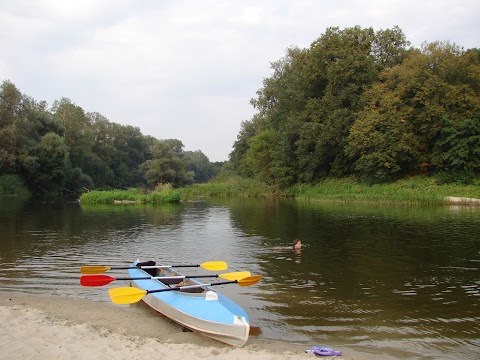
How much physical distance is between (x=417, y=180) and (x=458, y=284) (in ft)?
119

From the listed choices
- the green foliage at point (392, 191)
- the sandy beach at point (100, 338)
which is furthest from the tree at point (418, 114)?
the sandy beach at point (100, 338)

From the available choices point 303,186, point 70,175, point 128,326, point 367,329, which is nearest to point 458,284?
point 367,329

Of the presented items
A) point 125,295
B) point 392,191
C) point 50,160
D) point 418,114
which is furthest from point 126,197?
point 125,295

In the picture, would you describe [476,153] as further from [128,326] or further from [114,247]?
[128,326]

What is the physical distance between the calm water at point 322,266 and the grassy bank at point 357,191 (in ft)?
37.4

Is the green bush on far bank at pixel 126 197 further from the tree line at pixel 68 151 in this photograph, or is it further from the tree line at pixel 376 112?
Answer: the tree line at pixel 68 151

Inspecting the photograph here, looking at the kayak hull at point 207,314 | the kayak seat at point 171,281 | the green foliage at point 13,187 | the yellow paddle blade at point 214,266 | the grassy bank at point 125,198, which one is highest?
the green foliage at point 13,187

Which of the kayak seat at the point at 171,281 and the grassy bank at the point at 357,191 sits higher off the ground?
the grassy bank at the point at 357,191

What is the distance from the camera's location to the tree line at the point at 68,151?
209 feet

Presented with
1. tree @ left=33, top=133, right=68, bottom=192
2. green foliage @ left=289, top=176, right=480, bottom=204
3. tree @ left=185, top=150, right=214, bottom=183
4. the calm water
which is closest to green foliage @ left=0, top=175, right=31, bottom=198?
tree @ left=33, top=133, right=68, bottom=192

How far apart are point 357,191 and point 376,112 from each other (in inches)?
346

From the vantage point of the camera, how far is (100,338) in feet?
27.0

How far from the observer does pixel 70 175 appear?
2906 inches

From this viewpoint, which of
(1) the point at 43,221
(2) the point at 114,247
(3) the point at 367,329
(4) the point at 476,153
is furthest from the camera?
(4) the point at 476,153
